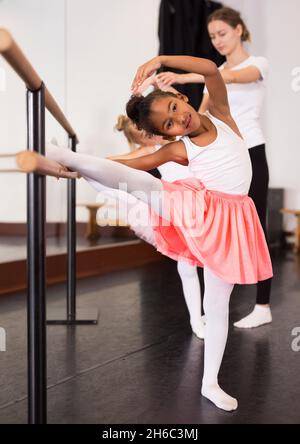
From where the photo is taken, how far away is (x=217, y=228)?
1.43 meters

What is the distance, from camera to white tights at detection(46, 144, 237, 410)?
119cm

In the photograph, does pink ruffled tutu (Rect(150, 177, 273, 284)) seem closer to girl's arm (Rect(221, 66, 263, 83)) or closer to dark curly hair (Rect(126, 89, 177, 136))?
dark curly hair (Rect(126, 89, 177, 136))

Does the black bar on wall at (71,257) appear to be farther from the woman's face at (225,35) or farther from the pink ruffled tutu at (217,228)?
the pink ruffled tutu at (217,228)

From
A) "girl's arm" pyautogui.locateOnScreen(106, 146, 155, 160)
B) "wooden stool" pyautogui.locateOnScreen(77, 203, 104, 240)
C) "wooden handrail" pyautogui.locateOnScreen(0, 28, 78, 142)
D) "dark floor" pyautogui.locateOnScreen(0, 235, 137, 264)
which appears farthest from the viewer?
"wooden stool" pyautogui.locateOnScreen(77, 203, 104, 240)

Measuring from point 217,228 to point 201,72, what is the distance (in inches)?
16.0

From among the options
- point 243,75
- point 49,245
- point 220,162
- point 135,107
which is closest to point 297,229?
point 49,245

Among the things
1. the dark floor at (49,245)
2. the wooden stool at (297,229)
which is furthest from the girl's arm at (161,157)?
the wooden stool at (297,229)

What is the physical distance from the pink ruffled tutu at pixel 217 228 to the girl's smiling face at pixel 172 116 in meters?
0.14

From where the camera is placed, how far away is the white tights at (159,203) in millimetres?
1194

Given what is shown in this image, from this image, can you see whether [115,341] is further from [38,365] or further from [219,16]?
[219,16]

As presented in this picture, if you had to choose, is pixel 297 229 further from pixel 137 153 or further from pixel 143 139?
pixel 137 153

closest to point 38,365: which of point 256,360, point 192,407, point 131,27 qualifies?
point 192,407

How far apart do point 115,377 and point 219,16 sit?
1352mm

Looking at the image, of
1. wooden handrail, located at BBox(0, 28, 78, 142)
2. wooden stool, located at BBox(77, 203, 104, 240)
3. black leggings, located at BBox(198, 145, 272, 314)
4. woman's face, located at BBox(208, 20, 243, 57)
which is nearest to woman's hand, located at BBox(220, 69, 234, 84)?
woman's face, located at BBox(208, 20, 243, 57)
